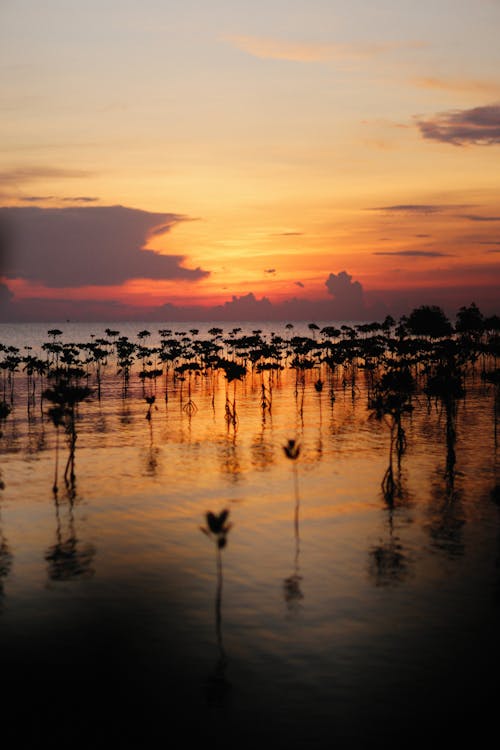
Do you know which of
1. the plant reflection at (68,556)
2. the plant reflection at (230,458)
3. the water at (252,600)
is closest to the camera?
the water at (252,600)

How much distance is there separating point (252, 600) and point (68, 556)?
7.87 m

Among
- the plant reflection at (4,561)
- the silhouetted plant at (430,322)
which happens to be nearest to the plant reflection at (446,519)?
the plant reflection at (4,561)

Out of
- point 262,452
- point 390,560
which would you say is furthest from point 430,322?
point 390,560

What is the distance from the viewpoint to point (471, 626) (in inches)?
806

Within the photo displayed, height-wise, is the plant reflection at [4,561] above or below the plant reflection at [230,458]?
below

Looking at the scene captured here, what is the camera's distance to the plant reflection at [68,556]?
2481 cm

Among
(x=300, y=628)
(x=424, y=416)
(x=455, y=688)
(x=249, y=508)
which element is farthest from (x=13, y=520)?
(x=424, y=416)

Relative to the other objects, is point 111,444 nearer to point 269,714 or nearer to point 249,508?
point 249,508

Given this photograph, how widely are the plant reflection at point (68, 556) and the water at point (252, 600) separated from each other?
0.31ft

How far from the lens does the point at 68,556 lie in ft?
87.1

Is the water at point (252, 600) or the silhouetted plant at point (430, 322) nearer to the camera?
the water at point (252, 600)

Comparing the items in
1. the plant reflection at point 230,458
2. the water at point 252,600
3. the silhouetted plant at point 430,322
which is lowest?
the water at point 252,600

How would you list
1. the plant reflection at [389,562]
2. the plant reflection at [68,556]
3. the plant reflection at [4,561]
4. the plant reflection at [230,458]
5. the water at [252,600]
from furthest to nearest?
the plant reflection at [230,458] < the plant reflection at [68,556] < the plant reflection at [389,562] < the plant reflection at [4,561] < the water at [252,600]

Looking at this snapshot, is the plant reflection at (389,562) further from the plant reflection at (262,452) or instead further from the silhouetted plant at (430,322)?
the silhouetted plant at (430,322)
